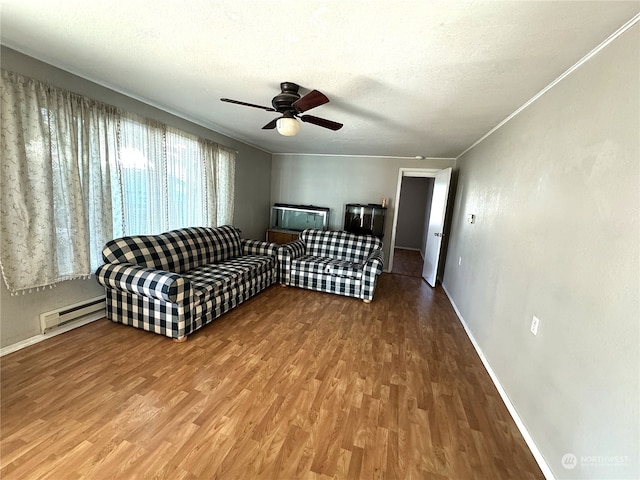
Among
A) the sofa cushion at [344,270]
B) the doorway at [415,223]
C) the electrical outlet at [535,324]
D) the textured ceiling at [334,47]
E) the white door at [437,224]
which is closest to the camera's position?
the textured ceiling at [334,47]

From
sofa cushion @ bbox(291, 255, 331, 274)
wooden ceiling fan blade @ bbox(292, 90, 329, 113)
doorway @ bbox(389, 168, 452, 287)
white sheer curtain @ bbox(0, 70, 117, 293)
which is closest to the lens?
wooden ceiling fan blade @ bbox(292, 90, 329, 113)

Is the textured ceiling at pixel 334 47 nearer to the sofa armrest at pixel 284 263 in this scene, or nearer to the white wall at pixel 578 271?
the white wall at pixel 578 271

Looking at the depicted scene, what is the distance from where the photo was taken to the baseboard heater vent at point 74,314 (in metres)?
2.28

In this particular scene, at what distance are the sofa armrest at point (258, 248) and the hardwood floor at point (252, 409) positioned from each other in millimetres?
1491

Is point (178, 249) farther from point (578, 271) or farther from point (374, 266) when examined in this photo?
point (578, 271)

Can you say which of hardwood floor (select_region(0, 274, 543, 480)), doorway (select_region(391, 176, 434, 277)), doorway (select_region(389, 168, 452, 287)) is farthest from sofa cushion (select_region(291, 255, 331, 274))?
doorway (select_region(391, 176, 434, 277))

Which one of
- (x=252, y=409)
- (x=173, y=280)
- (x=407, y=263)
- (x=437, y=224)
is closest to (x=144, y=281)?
(x=173, y=280)

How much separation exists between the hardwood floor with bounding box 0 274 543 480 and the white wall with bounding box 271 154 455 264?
3214 mm

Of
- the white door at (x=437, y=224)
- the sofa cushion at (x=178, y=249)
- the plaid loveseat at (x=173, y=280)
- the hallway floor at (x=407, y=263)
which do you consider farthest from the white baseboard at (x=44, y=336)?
the hallway floor at (x=407, y=263)

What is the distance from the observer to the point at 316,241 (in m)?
4.61

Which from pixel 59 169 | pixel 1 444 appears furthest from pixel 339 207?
pixel 1 444

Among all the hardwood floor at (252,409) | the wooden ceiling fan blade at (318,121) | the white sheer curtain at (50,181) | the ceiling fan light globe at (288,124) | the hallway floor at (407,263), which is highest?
the wooden ceiling fan blade at (318,121)

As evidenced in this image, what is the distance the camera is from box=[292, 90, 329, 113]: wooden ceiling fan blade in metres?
1.79

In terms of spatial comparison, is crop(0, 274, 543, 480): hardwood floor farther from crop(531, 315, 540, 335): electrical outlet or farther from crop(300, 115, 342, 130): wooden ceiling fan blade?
crop(300, 115, 342, 130): wooden ceiling fan blade
